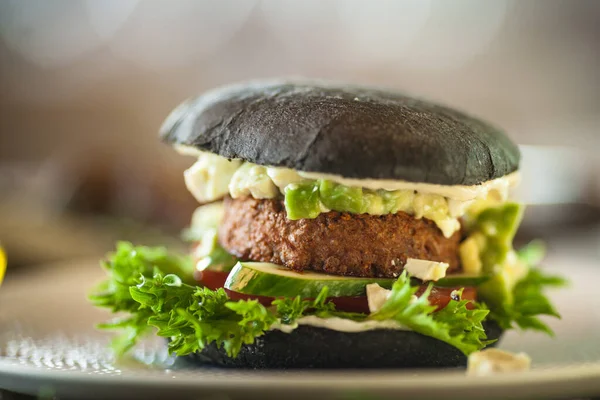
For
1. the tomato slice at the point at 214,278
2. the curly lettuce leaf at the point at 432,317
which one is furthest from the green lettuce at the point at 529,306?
the tomato slice at the point at 214,278

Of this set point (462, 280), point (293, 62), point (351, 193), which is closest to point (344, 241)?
point (351, 193)

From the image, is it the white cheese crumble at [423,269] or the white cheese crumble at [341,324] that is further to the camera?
the white cheese crumble at [423,269]

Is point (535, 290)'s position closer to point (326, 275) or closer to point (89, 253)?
point (326, 275)

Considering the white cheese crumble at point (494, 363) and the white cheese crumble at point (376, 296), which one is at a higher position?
the white cheese crumble at point (376, 296)

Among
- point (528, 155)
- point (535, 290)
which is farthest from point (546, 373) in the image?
point (528, 155)

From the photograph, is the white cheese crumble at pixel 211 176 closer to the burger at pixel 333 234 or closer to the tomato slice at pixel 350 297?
the burger at pixel 333 234

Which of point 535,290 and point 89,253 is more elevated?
point 535,290

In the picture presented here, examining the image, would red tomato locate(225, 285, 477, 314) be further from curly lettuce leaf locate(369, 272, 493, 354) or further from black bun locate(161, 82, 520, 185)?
black bun locate(161, 82, 520, 185)
